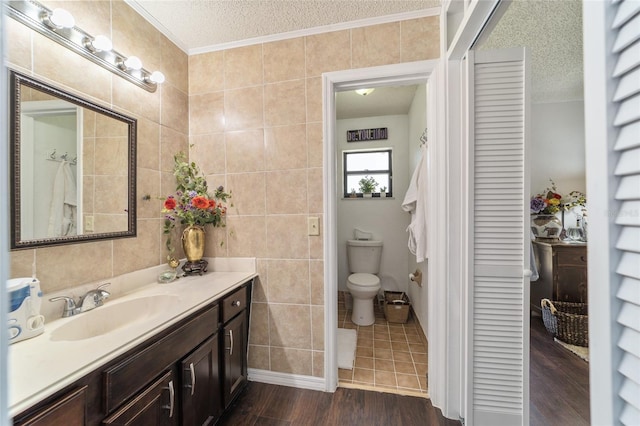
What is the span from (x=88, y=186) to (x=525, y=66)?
2.21m

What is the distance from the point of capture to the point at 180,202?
1.63m

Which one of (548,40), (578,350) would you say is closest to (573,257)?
(578,350)

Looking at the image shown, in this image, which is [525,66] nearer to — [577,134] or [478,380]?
[577,134]

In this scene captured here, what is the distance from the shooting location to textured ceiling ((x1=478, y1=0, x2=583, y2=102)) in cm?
70

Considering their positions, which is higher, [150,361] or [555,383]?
[150,361]

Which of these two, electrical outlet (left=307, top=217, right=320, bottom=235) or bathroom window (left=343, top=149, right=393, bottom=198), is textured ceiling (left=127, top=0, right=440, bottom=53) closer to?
electrical outlet (left=307, top=217, right=320, bottom=235)

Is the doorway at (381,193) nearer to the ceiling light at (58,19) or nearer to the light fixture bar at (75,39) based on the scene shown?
the light fixture bar at (75,39)

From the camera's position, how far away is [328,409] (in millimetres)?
1463

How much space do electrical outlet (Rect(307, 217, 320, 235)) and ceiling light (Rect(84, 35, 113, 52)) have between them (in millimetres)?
1428

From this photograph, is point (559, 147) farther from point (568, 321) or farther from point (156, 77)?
point (156, 77)

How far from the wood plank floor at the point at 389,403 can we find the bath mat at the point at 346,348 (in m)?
0.27

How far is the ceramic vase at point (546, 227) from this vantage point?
35.2 inches

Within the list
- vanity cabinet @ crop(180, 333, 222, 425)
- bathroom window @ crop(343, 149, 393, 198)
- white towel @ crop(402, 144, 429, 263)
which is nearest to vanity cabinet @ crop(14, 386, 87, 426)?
vanity cabinet @ crop(180, 333, 222, 425)

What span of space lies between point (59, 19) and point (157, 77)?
49 centimetres
